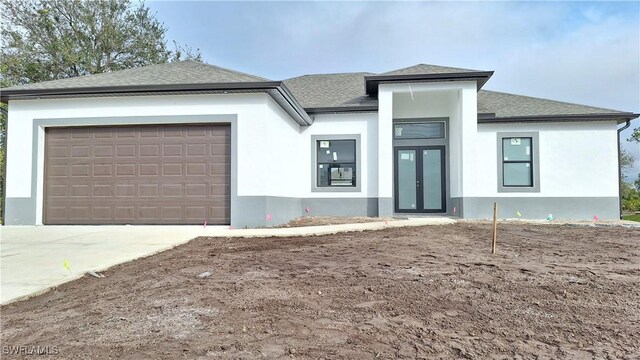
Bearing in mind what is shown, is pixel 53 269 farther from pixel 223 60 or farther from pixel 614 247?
pixel 223 60

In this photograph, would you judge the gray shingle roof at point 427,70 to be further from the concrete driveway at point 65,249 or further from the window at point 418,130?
the concrete driveway at point 65,249

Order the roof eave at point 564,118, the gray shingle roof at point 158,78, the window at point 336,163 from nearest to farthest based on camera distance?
the gray shingle roof at point 158,78 → the roof eave at point 564,118 → the window at point 336,163

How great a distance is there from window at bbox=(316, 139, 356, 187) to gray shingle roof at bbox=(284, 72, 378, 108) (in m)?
1.35

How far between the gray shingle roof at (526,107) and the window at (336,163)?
457 cm

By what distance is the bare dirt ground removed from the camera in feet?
8.51

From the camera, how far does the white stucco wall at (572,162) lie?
1234cm

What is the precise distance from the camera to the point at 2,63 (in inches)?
762

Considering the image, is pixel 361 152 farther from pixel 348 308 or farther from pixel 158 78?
pixel 348 308

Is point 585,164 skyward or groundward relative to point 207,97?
groundward

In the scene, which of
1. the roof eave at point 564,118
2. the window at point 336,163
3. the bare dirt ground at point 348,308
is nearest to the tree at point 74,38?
the window at point 336,163

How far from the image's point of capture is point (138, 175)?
977 centimetres

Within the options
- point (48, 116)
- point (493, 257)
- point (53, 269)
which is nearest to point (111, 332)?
point (53, 269)

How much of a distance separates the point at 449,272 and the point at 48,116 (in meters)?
10.7

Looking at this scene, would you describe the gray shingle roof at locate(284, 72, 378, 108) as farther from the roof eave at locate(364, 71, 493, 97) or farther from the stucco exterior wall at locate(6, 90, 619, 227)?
the roof eave at locate(364, 71, 493, 97)
